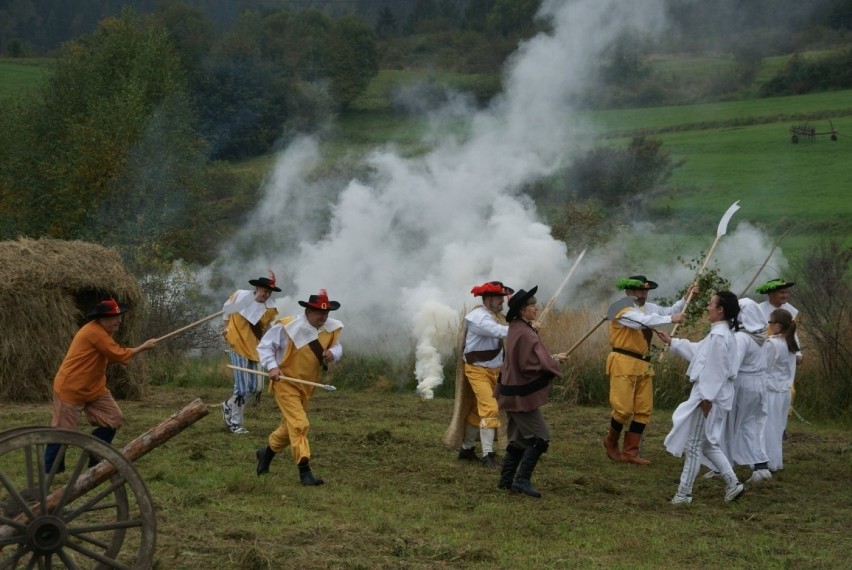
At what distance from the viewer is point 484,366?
37.5 feet

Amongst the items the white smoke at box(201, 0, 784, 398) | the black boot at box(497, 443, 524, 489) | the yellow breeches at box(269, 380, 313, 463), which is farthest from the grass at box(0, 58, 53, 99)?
the black boot at box(497, 443, 524, 489)

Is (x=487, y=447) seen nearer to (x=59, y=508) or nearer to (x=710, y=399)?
(x=710, y=399)

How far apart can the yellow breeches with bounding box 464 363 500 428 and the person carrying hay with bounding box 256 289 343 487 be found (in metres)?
1.66

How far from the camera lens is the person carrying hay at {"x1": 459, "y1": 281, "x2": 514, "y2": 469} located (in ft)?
36.1

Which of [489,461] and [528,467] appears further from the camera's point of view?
[489,461]

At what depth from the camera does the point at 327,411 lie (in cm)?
1523

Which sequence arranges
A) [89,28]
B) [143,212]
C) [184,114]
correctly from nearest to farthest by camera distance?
1. [143,212]
2. [184,114]
3. [89,28]

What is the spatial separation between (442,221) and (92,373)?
16.2 metres

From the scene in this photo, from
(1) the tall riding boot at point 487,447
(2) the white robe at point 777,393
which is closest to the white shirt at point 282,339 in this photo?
(1) the tall riding boot at point 487,447

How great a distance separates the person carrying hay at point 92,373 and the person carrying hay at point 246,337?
3.17 metres

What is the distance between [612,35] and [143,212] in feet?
44.8

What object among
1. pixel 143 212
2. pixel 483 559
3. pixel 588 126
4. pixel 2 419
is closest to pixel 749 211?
pixel 588 126

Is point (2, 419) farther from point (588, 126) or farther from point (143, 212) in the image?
point (588, 126)

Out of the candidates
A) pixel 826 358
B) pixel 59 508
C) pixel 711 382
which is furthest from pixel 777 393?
pixel 59 508
